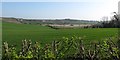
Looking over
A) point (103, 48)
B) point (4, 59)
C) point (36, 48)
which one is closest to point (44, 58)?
point (36, 48)

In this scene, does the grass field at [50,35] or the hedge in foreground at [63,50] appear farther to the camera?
the grass field at [50,35]

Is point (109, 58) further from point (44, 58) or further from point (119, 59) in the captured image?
point (44, 58)

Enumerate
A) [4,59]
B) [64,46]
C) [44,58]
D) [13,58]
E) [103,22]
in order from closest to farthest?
[13,58], [44,58], [4,59], [64,46], [103,22]

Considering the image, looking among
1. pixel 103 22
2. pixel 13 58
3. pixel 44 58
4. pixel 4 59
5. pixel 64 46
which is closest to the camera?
pixel 13 58

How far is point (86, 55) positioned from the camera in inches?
257

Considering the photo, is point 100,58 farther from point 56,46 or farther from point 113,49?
A: point 56,46

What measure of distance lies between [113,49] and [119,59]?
0.26 m

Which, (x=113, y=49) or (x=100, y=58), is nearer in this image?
(x=113, y=49)

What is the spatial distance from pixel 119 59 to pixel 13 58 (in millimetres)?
2374

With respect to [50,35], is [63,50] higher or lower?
higher

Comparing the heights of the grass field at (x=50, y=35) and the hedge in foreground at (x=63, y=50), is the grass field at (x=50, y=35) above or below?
below

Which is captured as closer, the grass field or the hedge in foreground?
the hedge in foreground

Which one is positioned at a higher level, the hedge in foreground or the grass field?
the hedge in foreground

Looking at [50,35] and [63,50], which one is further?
[50,35]
